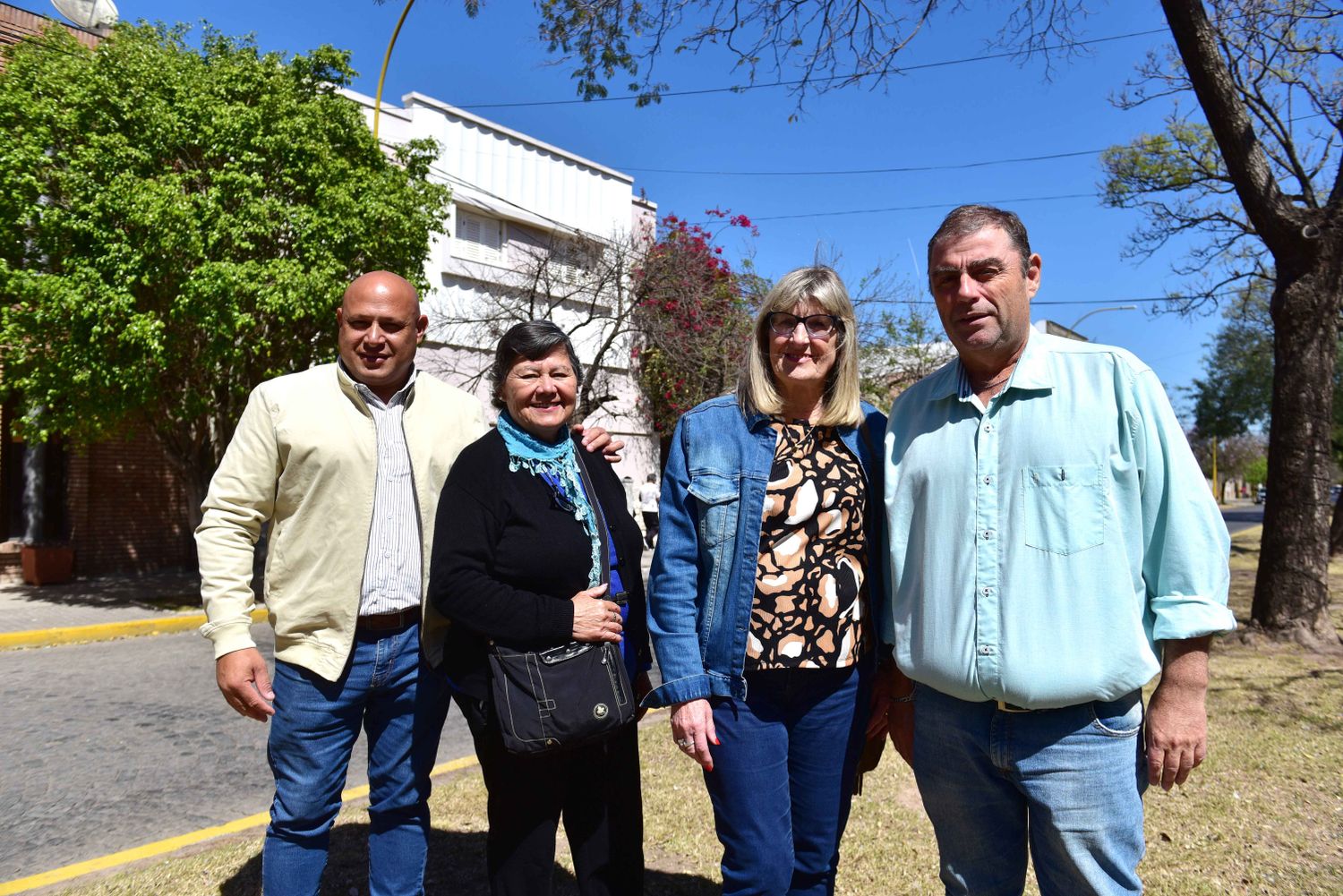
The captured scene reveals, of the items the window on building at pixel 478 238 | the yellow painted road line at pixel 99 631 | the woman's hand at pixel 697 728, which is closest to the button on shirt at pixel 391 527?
the woman's hand at pixel 697 728

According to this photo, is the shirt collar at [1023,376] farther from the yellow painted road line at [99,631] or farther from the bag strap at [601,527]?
the yellow painted road line at [99,631]

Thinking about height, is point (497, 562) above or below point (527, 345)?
below

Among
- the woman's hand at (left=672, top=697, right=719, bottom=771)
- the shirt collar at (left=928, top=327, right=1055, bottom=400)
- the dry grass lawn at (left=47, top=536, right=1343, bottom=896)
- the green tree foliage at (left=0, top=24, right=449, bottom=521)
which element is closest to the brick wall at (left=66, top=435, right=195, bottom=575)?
the green tree foliage at (left=0, top=24, right=449, bottom=521)

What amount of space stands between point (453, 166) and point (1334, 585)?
15.6 meters

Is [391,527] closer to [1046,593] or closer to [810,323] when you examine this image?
[810,323]

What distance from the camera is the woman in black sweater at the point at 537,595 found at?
2387 millimetres

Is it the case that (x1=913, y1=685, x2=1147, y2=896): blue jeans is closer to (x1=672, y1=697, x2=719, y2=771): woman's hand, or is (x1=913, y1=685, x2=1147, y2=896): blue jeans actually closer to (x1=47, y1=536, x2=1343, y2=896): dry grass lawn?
(x1=672, y1=697, x2=719, y2=771): woman's hand

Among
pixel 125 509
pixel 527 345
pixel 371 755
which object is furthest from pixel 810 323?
pixel 125 509

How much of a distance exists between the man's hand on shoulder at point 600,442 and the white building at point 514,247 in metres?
11.0

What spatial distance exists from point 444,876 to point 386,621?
1.36 m

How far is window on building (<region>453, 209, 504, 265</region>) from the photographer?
17469 mm

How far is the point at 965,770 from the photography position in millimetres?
2098

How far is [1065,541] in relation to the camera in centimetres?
195

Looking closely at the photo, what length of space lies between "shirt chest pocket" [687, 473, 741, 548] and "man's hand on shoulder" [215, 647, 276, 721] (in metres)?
1.27
